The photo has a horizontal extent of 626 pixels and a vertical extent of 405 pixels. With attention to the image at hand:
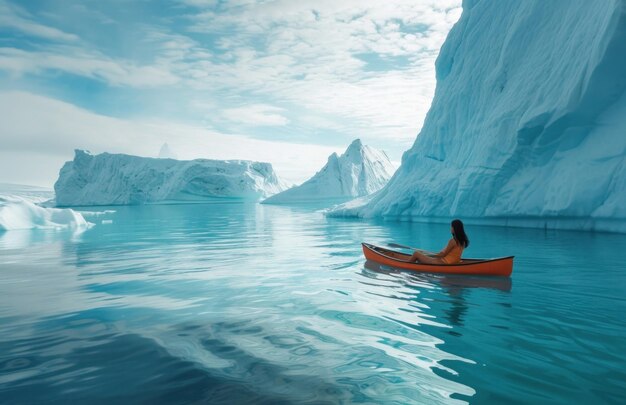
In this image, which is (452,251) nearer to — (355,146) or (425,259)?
(425,259)

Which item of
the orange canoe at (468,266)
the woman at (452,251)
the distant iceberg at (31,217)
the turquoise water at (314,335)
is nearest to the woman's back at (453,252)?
the woman at (452,251)

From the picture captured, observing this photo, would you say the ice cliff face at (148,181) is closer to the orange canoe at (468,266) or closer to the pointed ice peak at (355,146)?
the pointed ice peak at (355,146)

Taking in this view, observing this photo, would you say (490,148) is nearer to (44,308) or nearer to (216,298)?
(216,298)

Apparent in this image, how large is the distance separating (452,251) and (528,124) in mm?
9662

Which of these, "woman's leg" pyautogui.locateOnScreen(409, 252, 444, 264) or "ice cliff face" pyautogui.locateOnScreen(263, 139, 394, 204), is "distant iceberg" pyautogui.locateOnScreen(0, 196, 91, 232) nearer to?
"woman's leg" pyautogui.locateOnScreen(409, 252, 444, 264)

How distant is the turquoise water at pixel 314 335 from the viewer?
121 inches

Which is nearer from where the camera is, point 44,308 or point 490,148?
point 44,308

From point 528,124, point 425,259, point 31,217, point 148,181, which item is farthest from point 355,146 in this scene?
point 425,259

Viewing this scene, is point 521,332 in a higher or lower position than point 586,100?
lower

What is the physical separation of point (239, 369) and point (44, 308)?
148 inches

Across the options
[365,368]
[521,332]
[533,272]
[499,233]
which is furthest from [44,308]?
[499,233]

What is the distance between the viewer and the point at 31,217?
21.1 metres

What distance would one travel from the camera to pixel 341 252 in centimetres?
1108

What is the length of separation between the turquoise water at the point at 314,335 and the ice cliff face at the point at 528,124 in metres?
5.79
